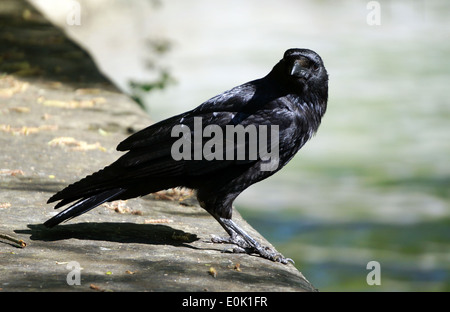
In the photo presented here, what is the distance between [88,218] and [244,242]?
85 cm

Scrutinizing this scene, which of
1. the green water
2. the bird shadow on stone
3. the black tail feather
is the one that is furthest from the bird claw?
the green water

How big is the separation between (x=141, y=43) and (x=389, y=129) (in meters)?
5.12

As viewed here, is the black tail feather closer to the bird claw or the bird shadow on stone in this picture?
the bird shadow on stone

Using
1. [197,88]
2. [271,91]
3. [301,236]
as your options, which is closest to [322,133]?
[197,88]

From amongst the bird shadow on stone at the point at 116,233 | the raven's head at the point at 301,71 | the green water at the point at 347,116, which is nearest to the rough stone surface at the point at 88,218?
the bird shadow on stone at the point at 116,233

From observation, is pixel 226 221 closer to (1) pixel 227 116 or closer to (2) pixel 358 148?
(1) pixel 227 116

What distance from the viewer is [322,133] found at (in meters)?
13.9

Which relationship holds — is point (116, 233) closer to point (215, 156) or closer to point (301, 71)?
point (215, 156)

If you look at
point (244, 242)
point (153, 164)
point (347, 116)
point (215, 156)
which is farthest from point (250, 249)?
point (347, 116)

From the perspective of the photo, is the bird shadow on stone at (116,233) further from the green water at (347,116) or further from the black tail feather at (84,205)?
the green water at (347,116)

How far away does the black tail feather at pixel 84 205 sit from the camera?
3658mm

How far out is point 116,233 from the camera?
386 centimetres

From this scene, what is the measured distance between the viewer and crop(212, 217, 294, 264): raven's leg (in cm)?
366

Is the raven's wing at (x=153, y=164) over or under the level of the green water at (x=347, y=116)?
under
